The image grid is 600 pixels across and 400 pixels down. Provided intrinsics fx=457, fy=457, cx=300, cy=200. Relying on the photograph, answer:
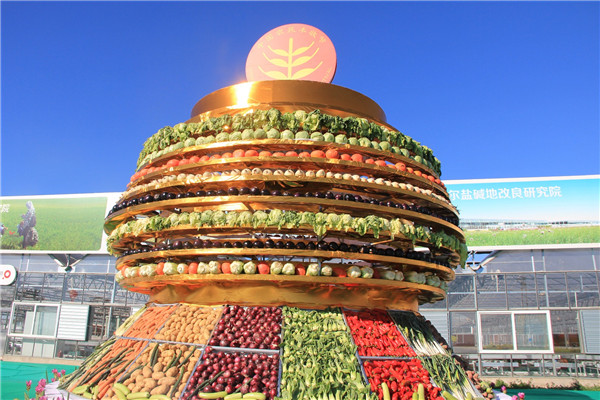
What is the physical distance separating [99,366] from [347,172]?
7.23m

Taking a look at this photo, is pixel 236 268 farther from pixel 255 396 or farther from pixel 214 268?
pixel 255 396

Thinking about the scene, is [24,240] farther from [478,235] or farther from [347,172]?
[347,172]

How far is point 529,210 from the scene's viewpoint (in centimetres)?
4116

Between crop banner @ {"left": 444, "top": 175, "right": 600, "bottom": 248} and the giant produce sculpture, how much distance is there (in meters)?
31.0

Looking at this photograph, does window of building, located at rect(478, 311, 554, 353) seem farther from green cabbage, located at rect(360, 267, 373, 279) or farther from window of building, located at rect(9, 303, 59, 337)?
window of building, located at rect(9, 303, 59, 337)

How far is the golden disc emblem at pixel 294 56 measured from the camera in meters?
15.4

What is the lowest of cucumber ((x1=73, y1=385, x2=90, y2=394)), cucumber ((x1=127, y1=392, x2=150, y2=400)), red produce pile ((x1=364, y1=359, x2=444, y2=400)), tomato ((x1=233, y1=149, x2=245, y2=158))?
cucumber ((x1=73, y1=385, x2=90, y2=394))

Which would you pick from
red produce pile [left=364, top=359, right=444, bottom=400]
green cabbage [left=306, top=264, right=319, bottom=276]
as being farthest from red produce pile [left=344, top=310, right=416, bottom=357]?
green cabbage [left=306, top=264, right=319, bottom=276]

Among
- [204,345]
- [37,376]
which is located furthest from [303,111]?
[37,376]

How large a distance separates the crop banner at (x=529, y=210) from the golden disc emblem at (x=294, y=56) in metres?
29.3

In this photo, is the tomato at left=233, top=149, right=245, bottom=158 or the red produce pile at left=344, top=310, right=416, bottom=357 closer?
the red produce pile at left=344, top=310, right=416, bottom=357

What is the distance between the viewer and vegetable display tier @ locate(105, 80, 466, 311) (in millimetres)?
10000

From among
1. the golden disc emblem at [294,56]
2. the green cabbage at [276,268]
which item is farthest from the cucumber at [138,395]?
the golden disc emblem at [294,56]

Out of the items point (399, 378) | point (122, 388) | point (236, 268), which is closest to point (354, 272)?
point (399, 378)
